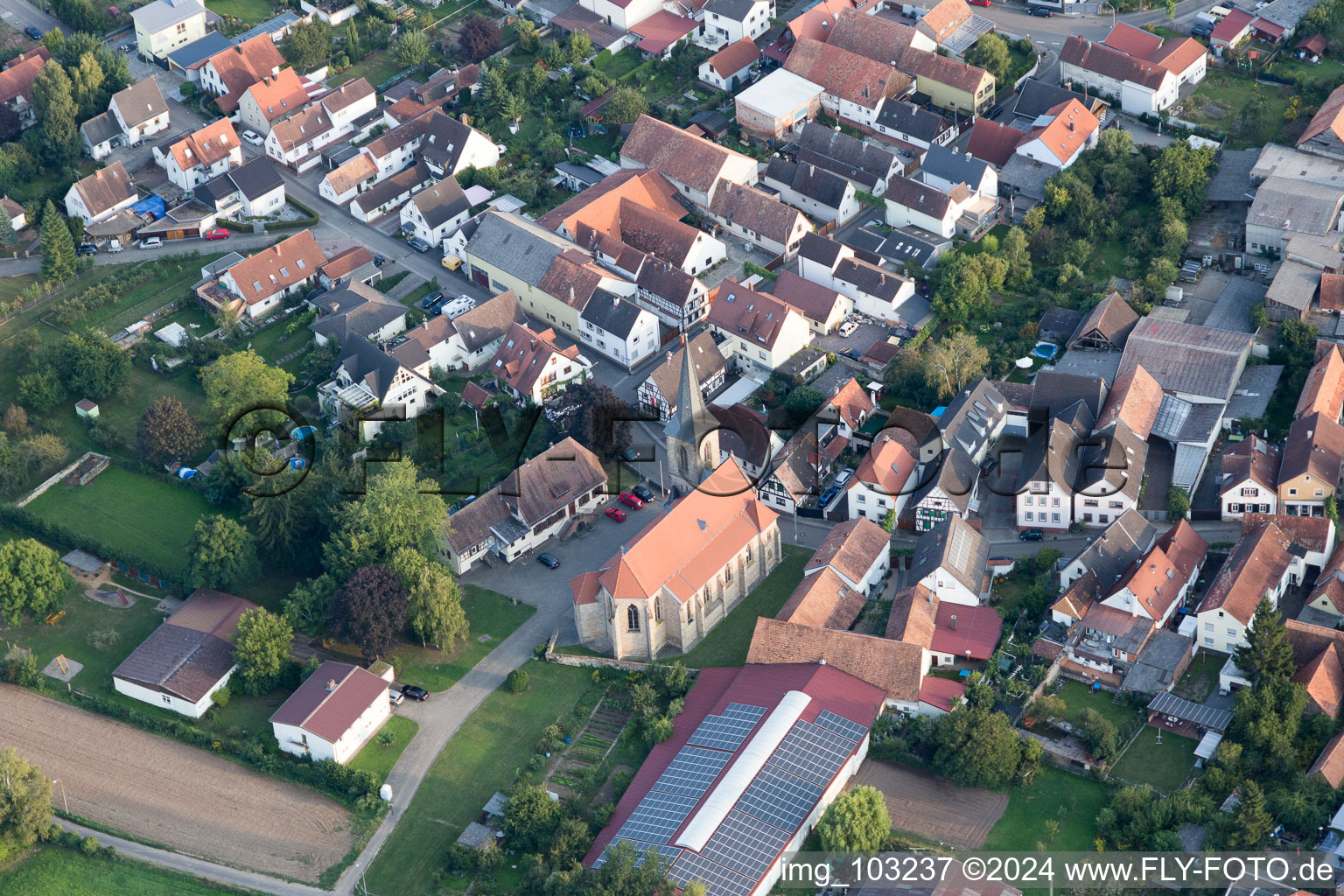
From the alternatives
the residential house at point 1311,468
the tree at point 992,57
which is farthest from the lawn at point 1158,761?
the tree at point 992,57

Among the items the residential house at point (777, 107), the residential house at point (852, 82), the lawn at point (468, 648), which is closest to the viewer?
the lawn at point (468, 648)

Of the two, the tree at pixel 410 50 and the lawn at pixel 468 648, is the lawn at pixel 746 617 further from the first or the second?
the tree at pixel 410 50

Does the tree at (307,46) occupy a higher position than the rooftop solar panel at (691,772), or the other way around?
the tree at (307,46)

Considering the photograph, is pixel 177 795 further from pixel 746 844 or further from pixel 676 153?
pixel 676 153

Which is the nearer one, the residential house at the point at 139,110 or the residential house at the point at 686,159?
the residential house at the point at 686,159

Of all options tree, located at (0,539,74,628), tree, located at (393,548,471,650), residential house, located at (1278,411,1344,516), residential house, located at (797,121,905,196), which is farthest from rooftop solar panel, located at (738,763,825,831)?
residential house, located at (797,121,905,196)

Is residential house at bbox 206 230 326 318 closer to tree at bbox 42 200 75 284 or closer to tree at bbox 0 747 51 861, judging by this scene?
tree at bbox 42 200 75 284

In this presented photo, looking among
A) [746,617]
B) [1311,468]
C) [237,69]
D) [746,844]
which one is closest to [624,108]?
[237,69]

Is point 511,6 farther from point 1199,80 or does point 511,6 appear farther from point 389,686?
point 389,686
